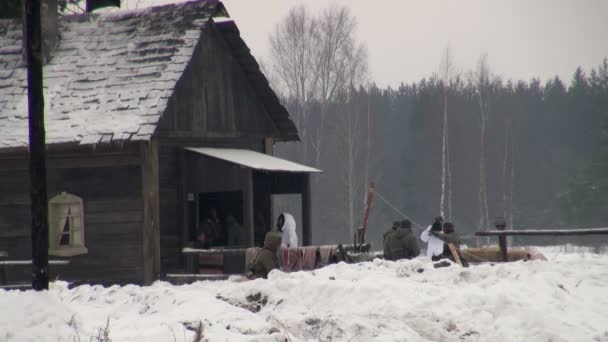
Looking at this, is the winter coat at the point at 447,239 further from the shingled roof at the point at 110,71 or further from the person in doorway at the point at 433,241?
the shingled roof at the point at 110,71

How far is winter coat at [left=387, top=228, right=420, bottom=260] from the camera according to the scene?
1886 cm

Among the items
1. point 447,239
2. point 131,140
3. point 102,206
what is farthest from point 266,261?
point 102,206

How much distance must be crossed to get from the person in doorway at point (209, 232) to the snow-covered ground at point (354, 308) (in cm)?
568

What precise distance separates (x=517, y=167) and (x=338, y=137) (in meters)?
16.5

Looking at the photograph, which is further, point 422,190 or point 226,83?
point 422,190

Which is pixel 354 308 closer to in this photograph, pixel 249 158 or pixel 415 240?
pixel 415 240

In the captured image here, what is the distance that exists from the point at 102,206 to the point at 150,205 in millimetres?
1172

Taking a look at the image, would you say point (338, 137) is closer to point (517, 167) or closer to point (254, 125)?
point (517, 167)

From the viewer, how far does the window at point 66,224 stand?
20406 millimetres

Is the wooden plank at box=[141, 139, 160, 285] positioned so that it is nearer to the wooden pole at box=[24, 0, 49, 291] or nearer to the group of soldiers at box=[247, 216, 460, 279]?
the group of soldiers at box=[247, 216, 460, 279]

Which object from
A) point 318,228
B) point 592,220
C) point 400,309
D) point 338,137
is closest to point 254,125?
point 400,309

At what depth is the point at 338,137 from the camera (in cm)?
5012

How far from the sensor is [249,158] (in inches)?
842

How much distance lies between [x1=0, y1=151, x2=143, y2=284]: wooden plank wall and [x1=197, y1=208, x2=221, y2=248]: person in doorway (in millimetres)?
1337
